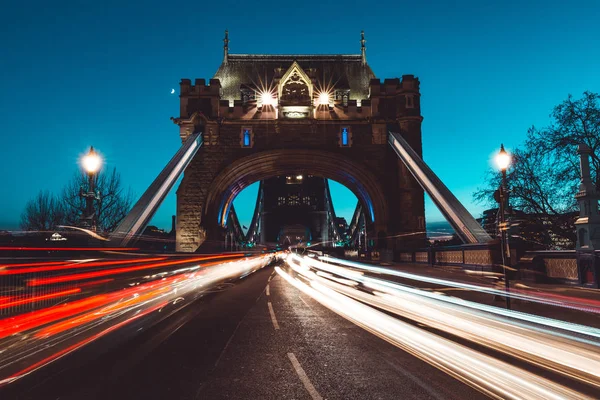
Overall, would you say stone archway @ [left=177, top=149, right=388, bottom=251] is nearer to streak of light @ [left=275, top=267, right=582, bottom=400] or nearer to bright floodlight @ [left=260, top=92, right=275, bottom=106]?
bright floodlight @ [left=260, top=92, right=275, bottom=106]

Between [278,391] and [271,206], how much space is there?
3616 inches

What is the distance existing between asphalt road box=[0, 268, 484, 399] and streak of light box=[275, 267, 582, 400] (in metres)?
0.19

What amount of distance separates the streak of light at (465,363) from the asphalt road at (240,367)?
0.62ft

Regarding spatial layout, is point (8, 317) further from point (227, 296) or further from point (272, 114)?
point (272, 114)

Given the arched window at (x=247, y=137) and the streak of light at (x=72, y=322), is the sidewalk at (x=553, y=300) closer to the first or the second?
the streak of light at (x=72, y=322)

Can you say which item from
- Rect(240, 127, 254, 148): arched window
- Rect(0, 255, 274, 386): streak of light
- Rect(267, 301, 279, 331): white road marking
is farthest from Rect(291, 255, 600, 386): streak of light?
Rect(240, 127, 254, 148): arched window

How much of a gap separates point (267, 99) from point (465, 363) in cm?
3100

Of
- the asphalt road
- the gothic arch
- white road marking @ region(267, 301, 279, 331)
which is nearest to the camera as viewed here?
the asphalt road

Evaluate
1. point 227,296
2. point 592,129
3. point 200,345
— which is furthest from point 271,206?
point 200,345

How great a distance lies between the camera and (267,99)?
34.2 m

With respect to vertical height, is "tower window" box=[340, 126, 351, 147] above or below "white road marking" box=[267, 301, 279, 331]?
above

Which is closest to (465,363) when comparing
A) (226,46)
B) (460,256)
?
(460,256)

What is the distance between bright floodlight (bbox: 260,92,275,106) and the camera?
33.7m

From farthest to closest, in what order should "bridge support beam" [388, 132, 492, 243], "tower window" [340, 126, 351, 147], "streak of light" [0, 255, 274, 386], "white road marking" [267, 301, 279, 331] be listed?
"tower window" [340, 126, 351, 147] < "bridge support beam" [388, 132, 492, 243] < "white road marking" [267, 301, 279, 331] < "streak of light" [0, 255, 274, 386]
